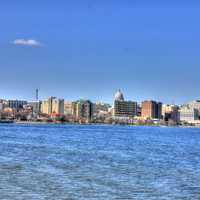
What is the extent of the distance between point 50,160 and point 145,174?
10.5 meters

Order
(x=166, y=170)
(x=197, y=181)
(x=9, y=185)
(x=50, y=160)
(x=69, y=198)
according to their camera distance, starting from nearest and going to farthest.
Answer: (x=69, y=198), (x=9, y=185), (x=197, y=181), (x=166, y=170), (x=50, y=160)

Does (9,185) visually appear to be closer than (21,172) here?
Yes

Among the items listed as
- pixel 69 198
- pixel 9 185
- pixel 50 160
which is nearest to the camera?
pixel 69 198

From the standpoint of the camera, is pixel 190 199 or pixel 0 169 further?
pixel 0 169

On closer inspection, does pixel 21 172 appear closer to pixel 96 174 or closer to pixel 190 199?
pixel 96 174

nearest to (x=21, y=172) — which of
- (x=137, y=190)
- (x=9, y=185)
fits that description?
(x=9, y=185)

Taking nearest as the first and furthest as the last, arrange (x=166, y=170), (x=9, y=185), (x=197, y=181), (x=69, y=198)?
(x=69, y=198) → (x=9, y=185) → (x=197, y=181) → (x=166, y=170)

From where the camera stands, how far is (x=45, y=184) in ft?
101

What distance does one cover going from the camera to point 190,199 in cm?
2784

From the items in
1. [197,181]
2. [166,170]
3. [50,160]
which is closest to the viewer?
[197,181]

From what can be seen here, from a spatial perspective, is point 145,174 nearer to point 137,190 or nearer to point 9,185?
point 137,190

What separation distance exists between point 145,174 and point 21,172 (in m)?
6.88

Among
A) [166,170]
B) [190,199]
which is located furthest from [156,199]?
[166,170]

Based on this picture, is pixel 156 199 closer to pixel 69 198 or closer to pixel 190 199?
pixel 190 199
